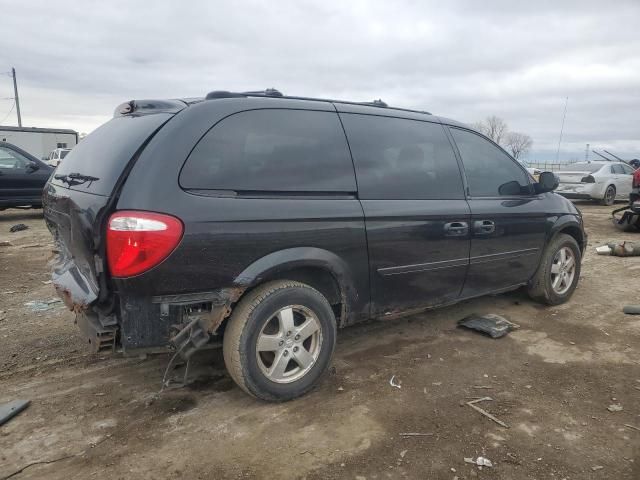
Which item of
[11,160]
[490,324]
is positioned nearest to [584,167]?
[490,324]

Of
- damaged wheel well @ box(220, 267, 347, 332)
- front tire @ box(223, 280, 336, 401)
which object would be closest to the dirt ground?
front tire @ box(223, 280, 336, 401)

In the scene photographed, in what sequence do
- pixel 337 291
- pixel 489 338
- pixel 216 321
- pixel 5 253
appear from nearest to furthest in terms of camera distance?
Answer: 1. pixel 216 321
2. pixel 337 291
3. pixel 489 338
4. pixel 5 253

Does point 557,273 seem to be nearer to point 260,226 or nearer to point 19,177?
point 260,226

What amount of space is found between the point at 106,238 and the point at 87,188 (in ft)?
1.44

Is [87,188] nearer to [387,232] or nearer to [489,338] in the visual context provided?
[387,232]

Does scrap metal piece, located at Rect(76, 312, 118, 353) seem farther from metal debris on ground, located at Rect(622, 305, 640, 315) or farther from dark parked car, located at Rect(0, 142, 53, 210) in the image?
dark parked car, located at Rect(0, 142, 53, 210)

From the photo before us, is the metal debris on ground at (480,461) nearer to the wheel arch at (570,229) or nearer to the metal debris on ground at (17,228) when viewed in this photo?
the wheel arch at (570,229)

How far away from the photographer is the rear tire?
14.8 m

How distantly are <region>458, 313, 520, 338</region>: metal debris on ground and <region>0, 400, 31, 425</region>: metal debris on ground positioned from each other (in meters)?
3.32

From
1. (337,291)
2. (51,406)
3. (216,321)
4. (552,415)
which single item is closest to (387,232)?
(337,291)

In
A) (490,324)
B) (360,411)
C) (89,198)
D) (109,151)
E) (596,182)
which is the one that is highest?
(596,182)

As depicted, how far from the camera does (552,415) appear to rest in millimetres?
2785

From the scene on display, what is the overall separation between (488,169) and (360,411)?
240cm

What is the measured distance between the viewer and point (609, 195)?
14.9m
